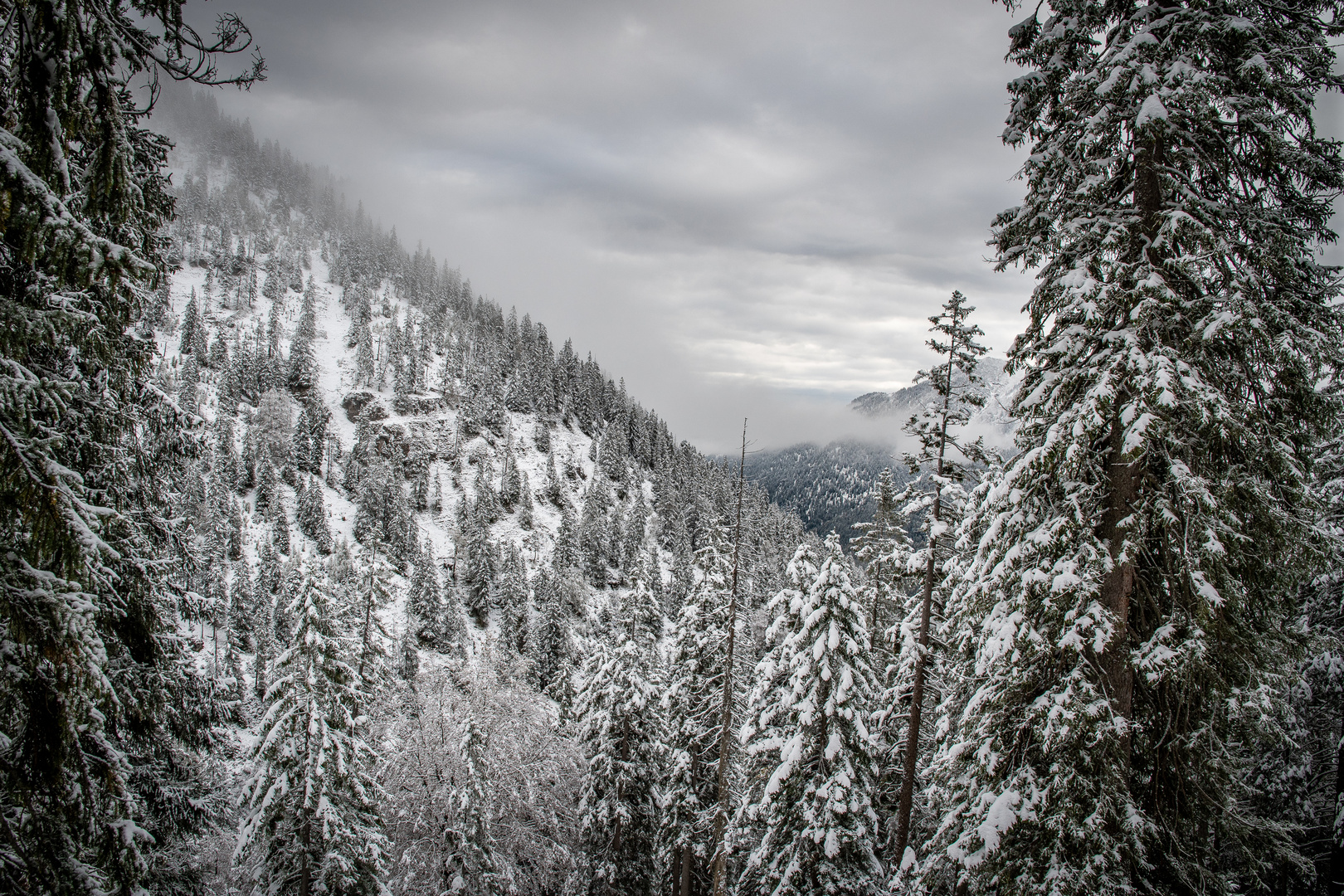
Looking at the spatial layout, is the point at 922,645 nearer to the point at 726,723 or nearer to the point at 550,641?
the point at 726,723

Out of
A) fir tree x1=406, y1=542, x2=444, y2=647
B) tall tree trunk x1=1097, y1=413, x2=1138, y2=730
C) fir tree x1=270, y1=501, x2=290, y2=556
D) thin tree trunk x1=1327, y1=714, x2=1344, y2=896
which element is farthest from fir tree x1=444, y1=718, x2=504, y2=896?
fir tree x1=270, y1=501, x2=290, y2=556

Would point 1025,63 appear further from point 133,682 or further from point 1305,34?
point 133,682

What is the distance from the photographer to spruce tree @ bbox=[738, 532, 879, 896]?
1299 centimetres

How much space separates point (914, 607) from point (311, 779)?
1560 cm

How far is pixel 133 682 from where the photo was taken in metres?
7.72

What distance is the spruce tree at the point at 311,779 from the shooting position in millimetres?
13516

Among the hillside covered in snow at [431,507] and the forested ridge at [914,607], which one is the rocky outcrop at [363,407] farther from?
the forested ridge at [914,607]

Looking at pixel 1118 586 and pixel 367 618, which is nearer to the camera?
pixel 1118 586

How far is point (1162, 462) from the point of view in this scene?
23.4 feet

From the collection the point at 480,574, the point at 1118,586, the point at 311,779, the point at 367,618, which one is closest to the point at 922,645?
the point at 1118,586

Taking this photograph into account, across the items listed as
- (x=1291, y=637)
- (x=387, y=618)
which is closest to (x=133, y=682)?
(x=1291, y=637)

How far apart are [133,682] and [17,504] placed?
6.31 m

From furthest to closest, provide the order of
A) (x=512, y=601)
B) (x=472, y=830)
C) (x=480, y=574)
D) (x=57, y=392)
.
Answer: (x=480, y=574) → (x=512, y=601) → (x=472, y=830) → (x=57, y=392)

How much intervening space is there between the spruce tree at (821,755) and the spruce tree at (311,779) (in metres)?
10.1
